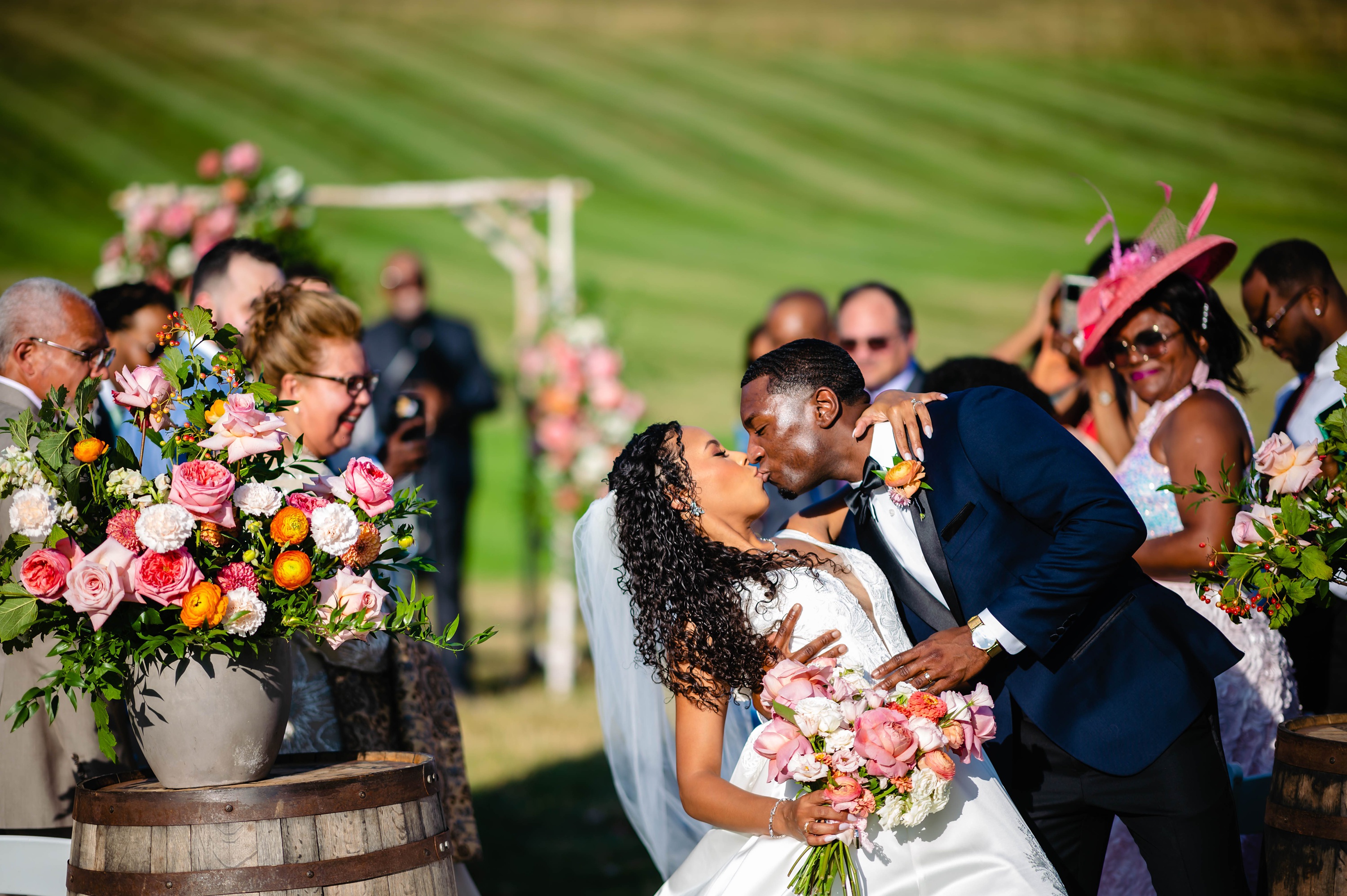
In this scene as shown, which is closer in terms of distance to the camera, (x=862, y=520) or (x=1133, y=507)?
(x=1133, y=507)

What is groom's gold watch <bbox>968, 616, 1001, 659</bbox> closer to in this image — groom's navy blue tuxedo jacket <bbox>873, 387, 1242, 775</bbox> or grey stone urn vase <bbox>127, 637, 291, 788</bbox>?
groom's navy blue tuxedo jacket <bbox>873, 387, 1242, 775</bbox>

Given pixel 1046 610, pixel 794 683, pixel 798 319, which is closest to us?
pixel 794 683

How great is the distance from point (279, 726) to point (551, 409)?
6.52 m

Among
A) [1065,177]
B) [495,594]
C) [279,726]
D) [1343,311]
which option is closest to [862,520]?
[279,726]

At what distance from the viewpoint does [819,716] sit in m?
2.44

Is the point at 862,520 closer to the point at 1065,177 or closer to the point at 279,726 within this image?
the point at 279,726

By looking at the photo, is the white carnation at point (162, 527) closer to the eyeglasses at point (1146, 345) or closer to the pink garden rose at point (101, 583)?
the pink garden rose at point (101, 583)

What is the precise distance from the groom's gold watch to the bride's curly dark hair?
0.43 m

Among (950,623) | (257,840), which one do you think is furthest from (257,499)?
(950,623)

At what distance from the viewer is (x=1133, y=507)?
285cm

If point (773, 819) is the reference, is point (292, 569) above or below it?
above

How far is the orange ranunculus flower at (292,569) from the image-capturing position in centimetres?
253

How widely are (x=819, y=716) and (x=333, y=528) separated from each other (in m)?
1.12

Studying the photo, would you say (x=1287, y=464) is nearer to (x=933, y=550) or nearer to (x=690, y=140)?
(x=933, y=550)
